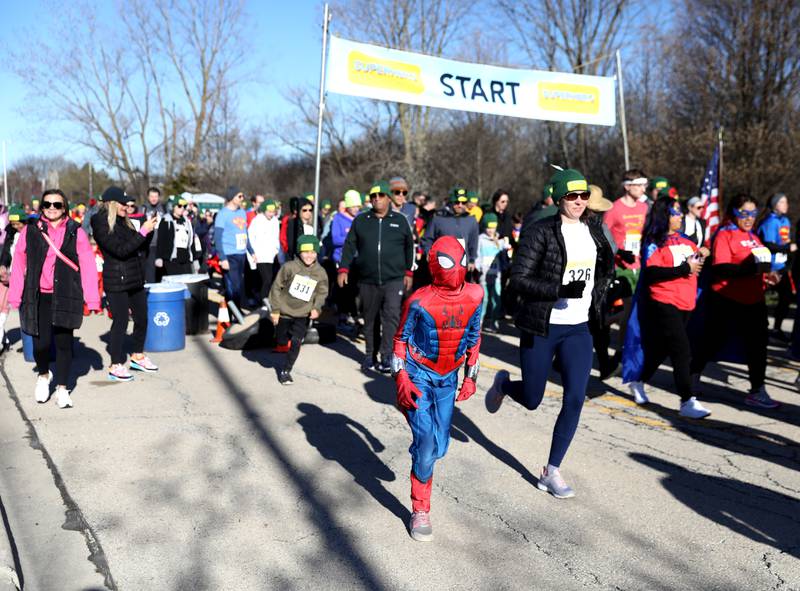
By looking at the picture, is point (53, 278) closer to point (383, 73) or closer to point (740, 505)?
point (740, 505)

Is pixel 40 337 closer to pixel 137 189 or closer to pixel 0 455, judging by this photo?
pixel 0 455

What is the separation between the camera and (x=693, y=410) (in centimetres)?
652

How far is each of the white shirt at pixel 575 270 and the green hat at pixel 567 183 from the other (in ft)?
0.82

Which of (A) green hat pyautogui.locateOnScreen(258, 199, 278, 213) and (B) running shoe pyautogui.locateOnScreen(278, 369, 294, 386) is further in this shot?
(A) green hat pyautogui.locateOnScreen(258, 199, 278, 213)

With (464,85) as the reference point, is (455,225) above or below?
below

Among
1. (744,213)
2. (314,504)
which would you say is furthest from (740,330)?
(314,504)

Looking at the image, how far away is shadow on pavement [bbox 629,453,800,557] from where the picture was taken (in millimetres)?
4219

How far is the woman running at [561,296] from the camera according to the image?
15.5ft

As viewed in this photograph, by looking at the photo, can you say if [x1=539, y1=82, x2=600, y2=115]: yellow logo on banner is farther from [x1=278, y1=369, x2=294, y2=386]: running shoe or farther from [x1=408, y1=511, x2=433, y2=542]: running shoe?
[x1=408, y1=511, x2=433, y2=542]: running shoe

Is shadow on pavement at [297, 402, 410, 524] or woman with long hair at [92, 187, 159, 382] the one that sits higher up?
woman with long hair at [92, 187, 159, 382]

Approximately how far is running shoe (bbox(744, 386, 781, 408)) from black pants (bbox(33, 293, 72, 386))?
5.99 m

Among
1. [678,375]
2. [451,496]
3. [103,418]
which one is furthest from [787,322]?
[103,418]

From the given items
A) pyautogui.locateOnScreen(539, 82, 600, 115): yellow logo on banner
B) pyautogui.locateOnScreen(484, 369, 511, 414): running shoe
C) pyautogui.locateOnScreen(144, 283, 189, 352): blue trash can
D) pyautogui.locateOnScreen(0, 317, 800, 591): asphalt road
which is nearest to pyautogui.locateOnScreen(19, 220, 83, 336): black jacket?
pyautogui.locateOnScreen(0, 317, 800, 591): asphalt road

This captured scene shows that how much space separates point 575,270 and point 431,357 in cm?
118
